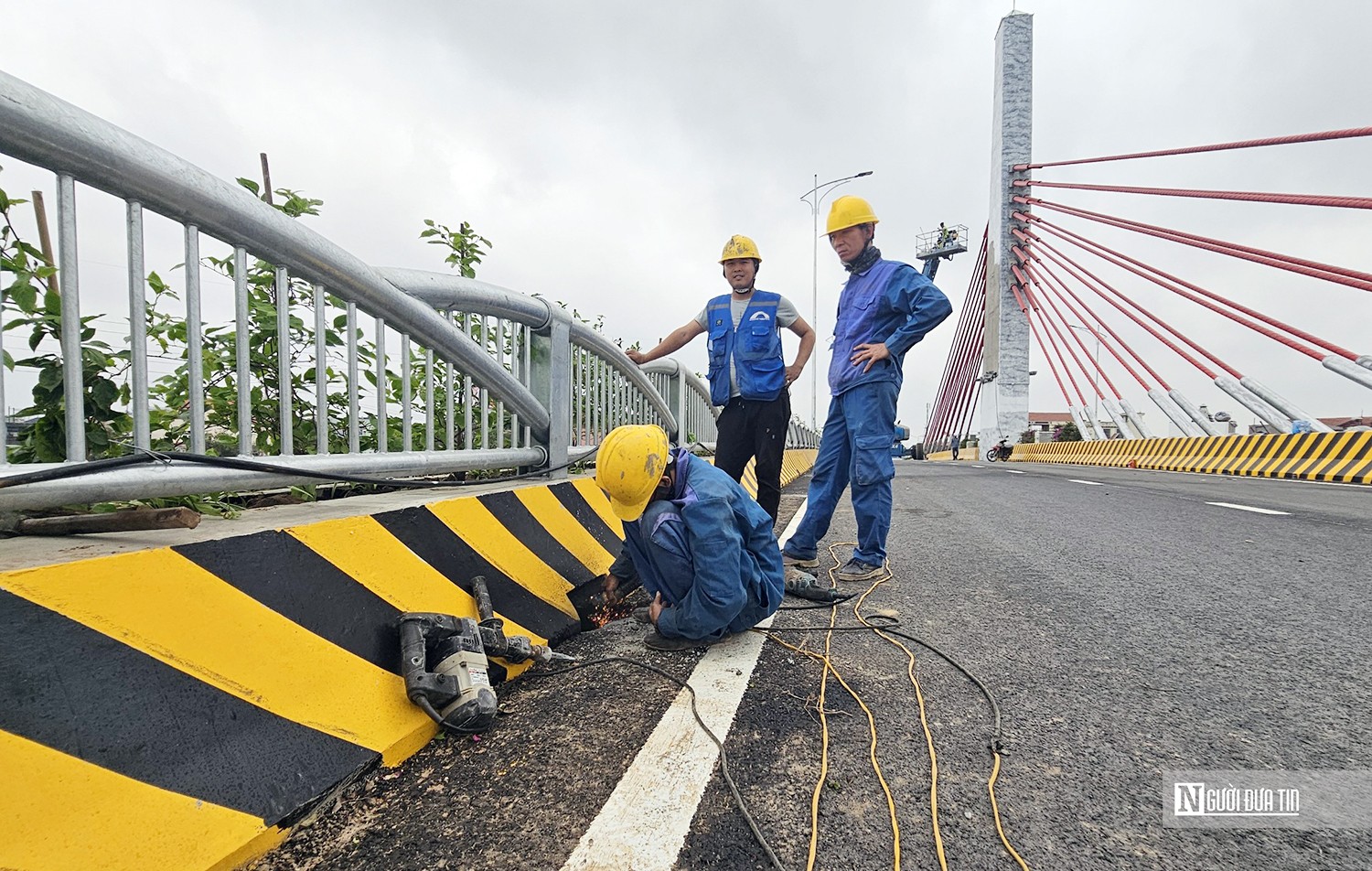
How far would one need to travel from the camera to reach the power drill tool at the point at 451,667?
156 cm

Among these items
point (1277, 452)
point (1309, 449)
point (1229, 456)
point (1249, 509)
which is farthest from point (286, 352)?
point (1229, 456)

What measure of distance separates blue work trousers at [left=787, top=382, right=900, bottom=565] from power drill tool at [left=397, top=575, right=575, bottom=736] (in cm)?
208

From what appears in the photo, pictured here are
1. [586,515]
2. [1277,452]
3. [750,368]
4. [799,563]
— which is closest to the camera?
[586,515]

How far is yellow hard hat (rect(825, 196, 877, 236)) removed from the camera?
344 centimetres

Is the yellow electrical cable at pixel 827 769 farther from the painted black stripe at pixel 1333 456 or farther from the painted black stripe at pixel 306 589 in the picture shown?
the painted black stripe at pixel 1333 456

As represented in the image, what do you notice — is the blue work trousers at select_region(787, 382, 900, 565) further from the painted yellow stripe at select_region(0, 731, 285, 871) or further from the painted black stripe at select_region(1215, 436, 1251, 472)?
the painted black stripe at select_region(1215, 436, 1251, 472)

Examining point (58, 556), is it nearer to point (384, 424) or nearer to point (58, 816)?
point (58, 816)

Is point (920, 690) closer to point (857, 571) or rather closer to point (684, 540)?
point (684, 540)

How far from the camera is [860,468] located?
3.28 metres

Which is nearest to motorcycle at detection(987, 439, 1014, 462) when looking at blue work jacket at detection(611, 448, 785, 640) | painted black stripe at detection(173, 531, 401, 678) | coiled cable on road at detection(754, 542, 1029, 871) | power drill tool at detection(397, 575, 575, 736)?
coiled cable on road at detection(754, 542, 1029, 871)

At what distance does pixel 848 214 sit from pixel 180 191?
2.94 metres

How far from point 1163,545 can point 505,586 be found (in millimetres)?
4101

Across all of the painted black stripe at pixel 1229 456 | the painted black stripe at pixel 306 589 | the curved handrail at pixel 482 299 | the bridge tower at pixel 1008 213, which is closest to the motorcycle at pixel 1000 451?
the bridge tower at pixel 1008 213

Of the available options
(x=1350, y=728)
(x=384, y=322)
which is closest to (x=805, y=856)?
(x=1350, y=728)
